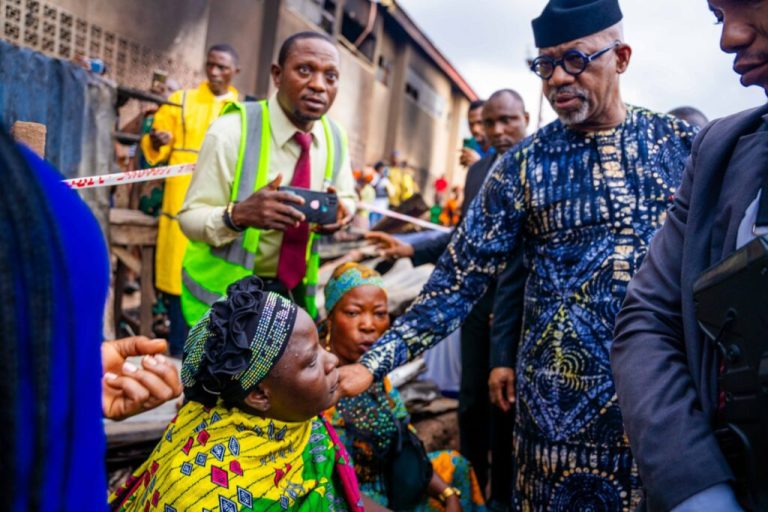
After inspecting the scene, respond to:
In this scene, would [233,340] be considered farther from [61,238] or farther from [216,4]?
[216,4]

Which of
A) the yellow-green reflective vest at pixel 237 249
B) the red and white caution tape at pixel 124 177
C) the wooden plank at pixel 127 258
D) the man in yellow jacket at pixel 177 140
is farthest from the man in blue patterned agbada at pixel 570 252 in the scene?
the wooden plank at pixel 127 258

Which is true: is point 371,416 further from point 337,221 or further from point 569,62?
point 569,62

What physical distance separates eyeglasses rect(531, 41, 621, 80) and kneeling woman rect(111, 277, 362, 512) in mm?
1217

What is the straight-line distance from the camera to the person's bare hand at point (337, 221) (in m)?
3.24

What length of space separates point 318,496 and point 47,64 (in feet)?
10.5

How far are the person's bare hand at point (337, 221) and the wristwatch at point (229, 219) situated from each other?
0.40m

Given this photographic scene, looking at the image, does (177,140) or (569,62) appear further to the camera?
(177,140)

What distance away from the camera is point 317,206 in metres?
3.12

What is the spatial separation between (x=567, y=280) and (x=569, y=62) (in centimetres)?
76


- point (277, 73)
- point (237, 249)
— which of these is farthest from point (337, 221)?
point (277, 73)

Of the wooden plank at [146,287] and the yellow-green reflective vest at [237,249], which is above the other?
the yellow-green reflective vest at [237,249]

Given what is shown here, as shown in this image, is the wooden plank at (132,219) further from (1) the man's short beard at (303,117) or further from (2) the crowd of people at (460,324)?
(1) the man's short beard at (303,117)

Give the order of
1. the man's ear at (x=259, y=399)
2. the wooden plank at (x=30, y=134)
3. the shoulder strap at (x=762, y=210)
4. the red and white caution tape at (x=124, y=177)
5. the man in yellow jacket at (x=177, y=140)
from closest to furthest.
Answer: the shoulder strap at (x=762, y=210) → the wooden plank at (x=30, y=134) → the man's ear at (x=259, y=399) → the red and white caution tape at (x=124, y=177) → the man in yellow jacket at (x=177, y=140)

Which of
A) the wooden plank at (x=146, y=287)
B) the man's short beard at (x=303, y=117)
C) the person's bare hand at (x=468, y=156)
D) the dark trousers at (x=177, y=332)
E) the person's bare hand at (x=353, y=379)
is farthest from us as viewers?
the person's bare hand at (x=468, y=156)
